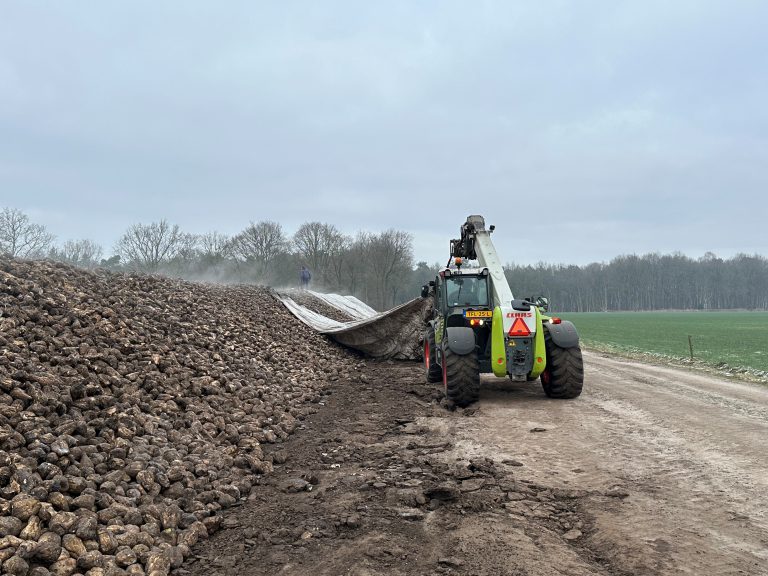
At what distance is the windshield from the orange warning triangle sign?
1441 mm

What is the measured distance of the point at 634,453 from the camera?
599 centimetres

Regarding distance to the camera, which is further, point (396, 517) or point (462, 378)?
point (462, 378)

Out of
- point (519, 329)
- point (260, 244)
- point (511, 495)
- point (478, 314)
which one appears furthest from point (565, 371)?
point (260, 244)

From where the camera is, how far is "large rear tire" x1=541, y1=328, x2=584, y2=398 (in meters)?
8.87

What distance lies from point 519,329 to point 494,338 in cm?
44

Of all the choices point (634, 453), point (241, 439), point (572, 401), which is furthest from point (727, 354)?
point (241, 439)

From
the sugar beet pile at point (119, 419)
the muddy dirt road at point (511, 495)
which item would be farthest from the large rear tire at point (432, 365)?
the sugar beet pile at point (119, 419)

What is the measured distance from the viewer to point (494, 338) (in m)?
8.73

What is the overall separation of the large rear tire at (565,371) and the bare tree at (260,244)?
4516 centimetres

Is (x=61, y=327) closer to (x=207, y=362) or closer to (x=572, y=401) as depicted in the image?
(x=207, y=362)

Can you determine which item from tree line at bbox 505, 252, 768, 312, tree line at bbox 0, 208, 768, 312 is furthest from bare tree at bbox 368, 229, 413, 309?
tree line at bbox 505, 252, 768, 312

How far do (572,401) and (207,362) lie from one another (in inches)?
240

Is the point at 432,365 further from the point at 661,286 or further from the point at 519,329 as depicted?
the point at 661,286

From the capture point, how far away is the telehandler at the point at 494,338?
861cm
